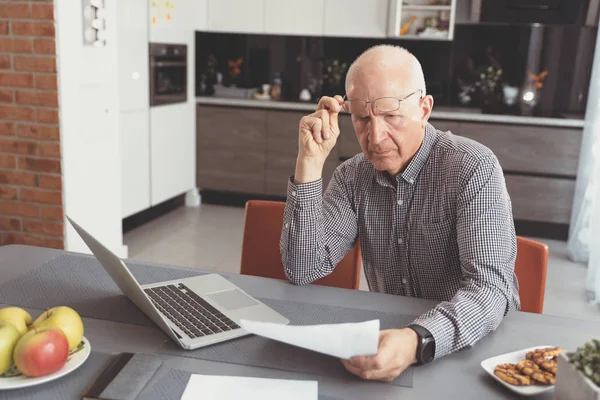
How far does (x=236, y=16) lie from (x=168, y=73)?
0.83 meters

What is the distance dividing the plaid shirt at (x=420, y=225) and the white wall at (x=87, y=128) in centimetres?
182

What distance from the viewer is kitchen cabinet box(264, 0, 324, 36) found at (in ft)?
15.9

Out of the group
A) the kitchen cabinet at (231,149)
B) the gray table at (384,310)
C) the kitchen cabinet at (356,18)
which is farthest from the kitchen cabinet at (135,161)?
the gray table at (384,310)

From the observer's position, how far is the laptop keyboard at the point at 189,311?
1.24 metres

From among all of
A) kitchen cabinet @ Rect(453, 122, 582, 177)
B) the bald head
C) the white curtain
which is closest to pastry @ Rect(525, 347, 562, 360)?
the bald head

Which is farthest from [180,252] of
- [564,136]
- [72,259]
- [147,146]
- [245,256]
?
[564,136]

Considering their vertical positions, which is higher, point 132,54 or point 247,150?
point 132,54

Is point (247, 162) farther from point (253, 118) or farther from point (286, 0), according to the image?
point (286, 0)

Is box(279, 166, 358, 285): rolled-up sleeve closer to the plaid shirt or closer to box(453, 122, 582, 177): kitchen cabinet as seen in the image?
the plaid shirt

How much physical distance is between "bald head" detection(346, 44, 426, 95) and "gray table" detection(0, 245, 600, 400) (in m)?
0.51

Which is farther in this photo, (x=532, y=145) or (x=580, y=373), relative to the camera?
(x=532, y=145)

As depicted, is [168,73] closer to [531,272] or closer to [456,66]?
[456,66]

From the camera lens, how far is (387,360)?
106 cm

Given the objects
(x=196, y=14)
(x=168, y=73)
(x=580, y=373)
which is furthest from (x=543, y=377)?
(x=196, y=14)
